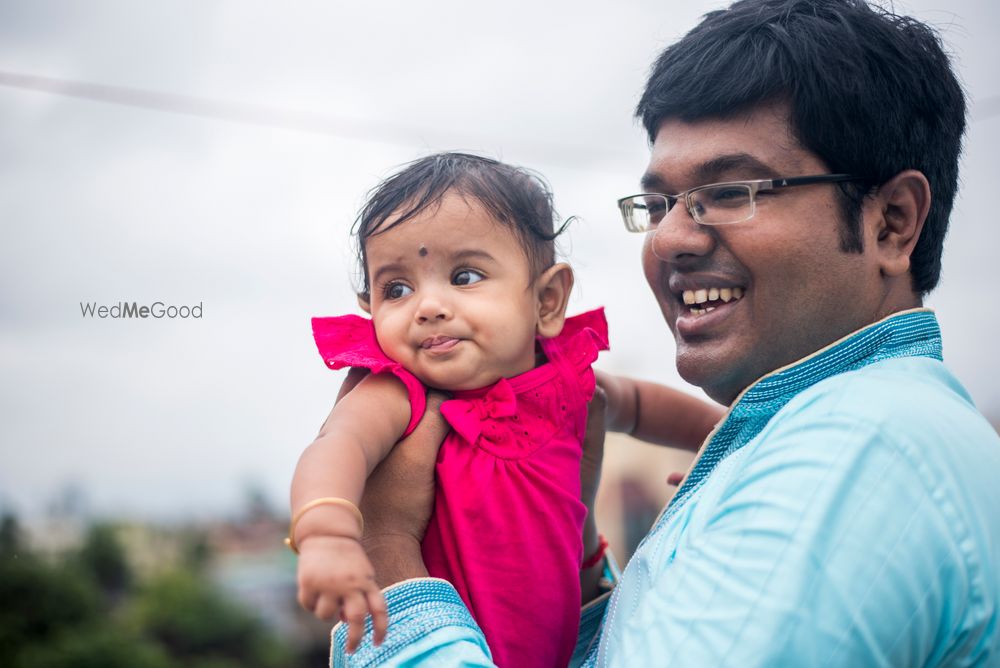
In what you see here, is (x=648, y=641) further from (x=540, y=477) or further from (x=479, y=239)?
(x=479, y=239)

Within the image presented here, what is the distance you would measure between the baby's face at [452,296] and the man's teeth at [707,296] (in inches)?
10.6

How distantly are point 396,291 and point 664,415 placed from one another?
2.24 feet

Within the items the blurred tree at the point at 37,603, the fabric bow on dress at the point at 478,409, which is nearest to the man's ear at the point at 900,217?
the fabric bow on dress at the point at 478,409

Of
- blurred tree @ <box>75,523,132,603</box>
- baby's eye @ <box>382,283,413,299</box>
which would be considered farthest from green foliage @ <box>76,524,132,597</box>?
baby's eye @ <box>382,283,413,299</box>

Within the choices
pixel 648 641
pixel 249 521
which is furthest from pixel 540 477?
pixel 249 521

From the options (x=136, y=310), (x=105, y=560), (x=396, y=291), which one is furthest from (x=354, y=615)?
(x=105, y=560)

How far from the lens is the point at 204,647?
15.8 ft

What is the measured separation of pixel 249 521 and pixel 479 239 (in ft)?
11.6

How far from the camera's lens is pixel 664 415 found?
182 centimetres

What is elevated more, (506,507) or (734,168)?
(734,168)

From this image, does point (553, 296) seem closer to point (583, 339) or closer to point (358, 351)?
point (583, 339)

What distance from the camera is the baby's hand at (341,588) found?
95 centimetres

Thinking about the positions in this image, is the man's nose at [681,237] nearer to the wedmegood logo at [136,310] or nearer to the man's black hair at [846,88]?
the man's black hair at [846,88]

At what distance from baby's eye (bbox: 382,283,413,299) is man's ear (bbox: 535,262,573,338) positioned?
23 cm
